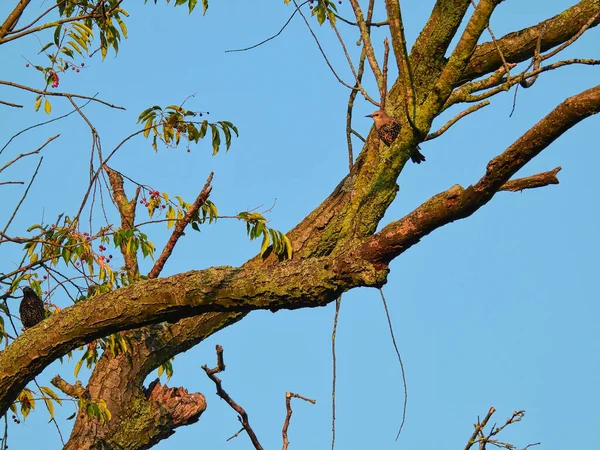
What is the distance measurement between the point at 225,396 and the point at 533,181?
5.73 ft

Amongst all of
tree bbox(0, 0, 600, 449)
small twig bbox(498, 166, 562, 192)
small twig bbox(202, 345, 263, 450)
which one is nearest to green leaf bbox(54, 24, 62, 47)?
tree bbox(0, 0, 600, 449)

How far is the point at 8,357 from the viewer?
403cm

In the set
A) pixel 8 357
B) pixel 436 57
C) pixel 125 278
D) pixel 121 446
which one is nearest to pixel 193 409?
pixel 121 446

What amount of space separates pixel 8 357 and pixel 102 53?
8.25 ft

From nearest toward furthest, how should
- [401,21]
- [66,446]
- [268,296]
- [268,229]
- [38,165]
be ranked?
[401,21]
[268,296]
[38,165]
[268,229]
[66,446]

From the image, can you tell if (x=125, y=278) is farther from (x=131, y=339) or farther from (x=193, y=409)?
(x=193, y=409)

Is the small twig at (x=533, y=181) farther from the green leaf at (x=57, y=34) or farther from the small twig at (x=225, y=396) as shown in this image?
the green leaf at (x=57, y=34)

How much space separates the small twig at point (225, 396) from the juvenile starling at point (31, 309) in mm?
1998

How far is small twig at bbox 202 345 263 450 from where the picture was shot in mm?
3727

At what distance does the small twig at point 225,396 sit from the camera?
12.2ft

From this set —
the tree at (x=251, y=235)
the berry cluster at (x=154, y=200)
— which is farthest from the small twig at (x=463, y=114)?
the berry cluster at (x=154, y=200)

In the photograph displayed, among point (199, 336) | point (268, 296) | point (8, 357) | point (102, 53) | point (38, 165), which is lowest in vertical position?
point (268, 296)

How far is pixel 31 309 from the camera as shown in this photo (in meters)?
5.57

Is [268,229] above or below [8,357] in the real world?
above
